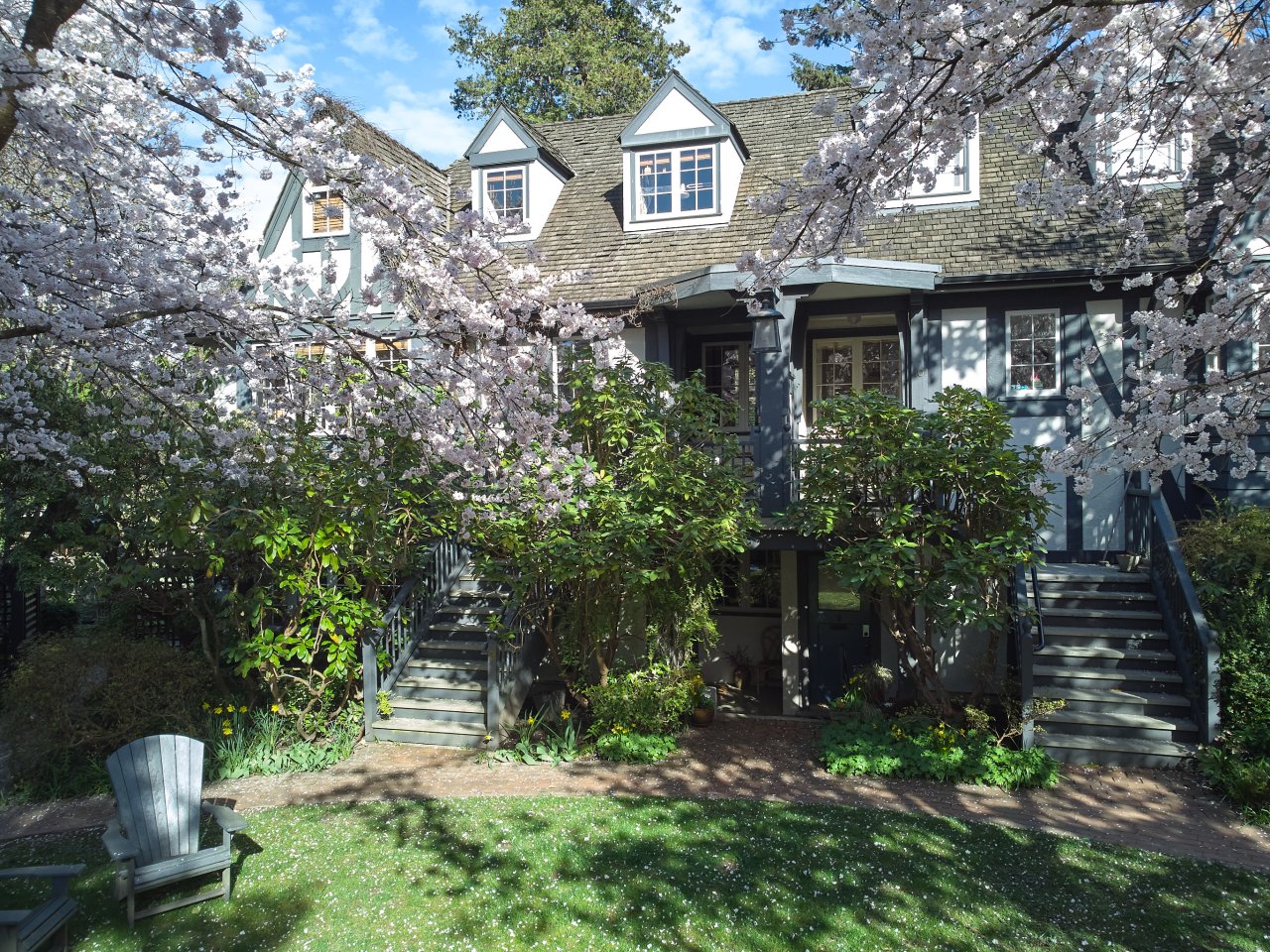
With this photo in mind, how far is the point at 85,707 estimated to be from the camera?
854cm

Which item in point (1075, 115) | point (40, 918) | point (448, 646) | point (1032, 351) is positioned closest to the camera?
point (40, 918)

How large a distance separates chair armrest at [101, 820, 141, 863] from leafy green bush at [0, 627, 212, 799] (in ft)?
10.2

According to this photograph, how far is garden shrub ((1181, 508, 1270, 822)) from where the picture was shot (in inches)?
297

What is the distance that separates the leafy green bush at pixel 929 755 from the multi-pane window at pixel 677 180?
852 centimetres

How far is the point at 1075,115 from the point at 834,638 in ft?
24.2

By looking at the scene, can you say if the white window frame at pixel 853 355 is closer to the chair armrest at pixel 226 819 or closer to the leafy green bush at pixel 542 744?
the leafy green bush at pixel 542 744

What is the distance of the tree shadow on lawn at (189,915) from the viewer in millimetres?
5281

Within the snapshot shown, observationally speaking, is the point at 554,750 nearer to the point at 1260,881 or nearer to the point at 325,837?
the point at 325,837

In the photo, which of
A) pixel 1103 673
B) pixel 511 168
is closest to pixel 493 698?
pixel 1103 673

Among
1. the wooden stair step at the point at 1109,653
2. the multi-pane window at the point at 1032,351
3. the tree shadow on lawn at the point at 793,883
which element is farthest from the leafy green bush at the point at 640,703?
the multi-pane window at the point at 1032,351

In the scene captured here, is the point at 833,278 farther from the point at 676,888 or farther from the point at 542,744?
the point at 676,888

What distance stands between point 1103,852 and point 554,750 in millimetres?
5036

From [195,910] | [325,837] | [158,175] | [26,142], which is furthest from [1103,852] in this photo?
[26,142]

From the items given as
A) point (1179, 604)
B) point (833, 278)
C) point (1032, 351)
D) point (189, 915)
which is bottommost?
point (189, 915)
